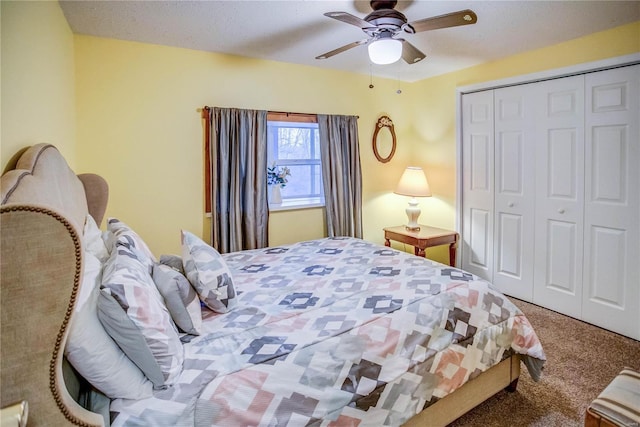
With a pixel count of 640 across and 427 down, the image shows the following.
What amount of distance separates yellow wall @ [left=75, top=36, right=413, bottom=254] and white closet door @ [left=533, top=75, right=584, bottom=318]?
2.06m

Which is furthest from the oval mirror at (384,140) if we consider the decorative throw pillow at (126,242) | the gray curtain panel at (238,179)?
the decorative throw pillow at (126,242)

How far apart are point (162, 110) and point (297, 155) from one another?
1335 millimetres

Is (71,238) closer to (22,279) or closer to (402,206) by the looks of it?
(22,279)

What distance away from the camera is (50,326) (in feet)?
→ 2.67

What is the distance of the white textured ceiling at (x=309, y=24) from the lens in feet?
7.52

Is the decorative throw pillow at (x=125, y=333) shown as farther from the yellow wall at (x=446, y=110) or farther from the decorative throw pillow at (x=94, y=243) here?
the yellow wall at (x=446, y=110)

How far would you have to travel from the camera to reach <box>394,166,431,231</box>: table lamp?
3.93 metres

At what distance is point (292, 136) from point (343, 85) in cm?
80

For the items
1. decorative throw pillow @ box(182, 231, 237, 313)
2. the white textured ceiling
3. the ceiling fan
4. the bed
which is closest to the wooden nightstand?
the bed

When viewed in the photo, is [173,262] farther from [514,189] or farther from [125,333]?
[514,189]

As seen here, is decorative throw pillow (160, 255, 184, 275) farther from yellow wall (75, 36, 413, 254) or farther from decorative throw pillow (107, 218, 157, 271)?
yellow wall (75, 36, 413, 254)

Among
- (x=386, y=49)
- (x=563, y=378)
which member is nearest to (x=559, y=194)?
(x=563, y=378)

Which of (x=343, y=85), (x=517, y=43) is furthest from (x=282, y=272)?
(x=517, y=43)

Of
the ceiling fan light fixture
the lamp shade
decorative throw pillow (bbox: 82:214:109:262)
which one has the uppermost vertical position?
the ceiling fan light fixture
